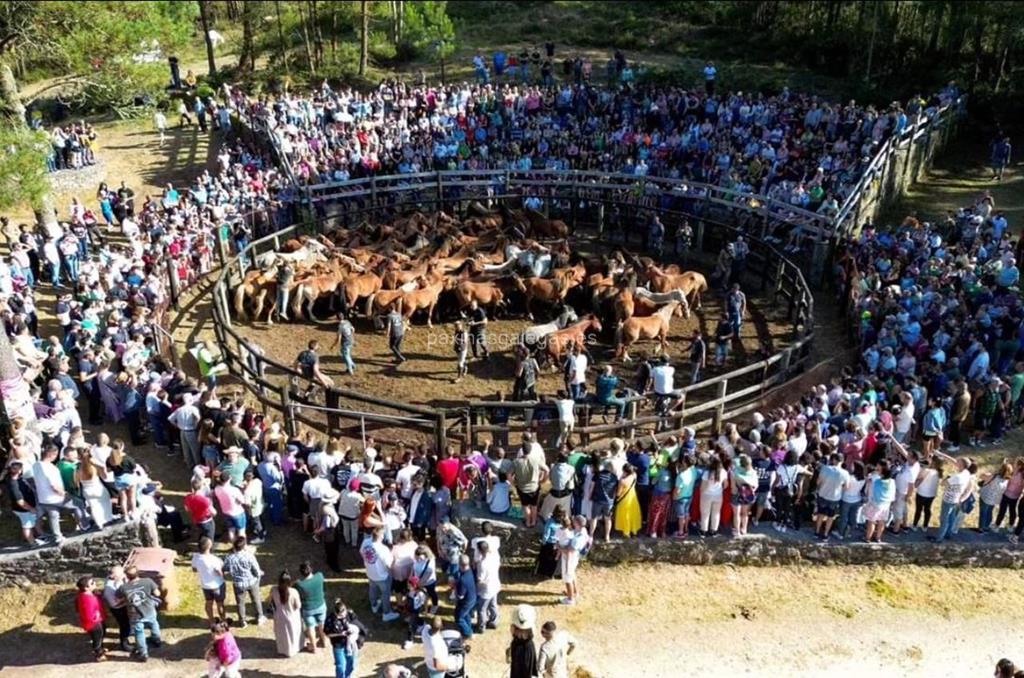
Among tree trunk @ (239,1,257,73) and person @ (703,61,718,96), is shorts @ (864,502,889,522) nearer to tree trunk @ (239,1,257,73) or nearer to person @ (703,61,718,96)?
person @ (703,61,718,96)

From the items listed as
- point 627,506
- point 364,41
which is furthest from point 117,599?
point 364,41

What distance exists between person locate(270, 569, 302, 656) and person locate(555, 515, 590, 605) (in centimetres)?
329

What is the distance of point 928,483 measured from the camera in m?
11.9

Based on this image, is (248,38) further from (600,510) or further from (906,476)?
(906,476)

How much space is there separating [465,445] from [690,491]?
3675mm

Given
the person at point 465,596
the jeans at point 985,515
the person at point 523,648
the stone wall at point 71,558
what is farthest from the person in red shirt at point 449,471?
the jeans at point 985,515

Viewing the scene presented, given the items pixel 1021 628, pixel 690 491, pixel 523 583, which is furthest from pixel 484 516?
pixel 1021 628

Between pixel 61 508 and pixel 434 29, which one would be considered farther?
pixel 434 29

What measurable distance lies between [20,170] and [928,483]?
14.8 metres

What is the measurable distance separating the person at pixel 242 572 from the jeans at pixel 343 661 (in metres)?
1.42

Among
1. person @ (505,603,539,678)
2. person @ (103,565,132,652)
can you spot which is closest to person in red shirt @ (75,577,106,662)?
person @ (103,565,132,652)

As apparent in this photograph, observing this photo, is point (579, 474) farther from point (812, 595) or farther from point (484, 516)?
point (812, 595)

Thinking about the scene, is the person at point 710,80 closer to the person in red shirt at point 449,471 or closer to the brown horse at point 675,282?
the brown horse at point 675,282

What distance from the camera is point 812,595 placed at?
11.8m
